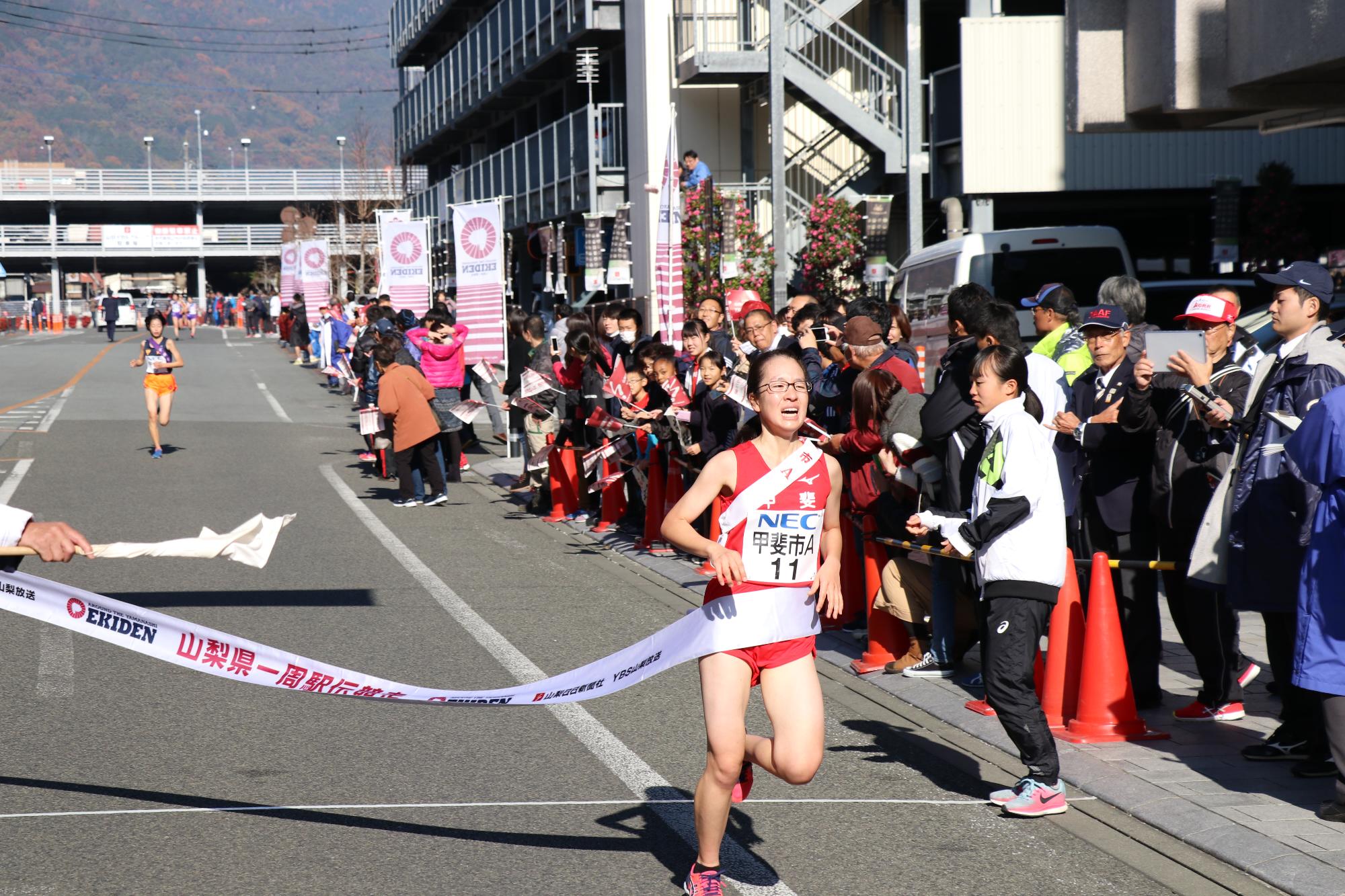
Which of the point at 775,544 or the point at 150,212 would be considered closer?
the point at 775,544

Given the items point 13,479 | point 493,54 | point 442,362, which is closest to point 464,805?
point 442,362

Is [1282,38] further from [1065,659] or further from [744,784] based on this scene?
[744,784]

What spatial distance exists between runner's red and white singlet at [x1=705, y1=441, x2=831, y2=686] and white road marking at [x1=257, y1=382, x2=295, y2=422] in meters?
22.0

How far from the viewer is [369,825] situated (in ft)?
18.2

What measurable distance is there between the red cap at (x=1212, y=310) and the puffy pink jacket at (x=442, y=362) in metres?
12.2

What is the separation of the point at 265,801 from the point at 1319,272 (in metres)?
4.91

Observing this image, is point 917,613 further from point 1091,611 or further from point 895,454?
point 1091,611

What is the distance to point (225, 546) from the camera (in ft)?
16.4

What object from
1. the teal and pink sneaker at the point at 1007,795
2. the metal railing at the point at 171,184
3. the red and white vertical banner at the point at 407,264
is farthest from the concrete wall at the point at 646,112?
the metal railing at the point at 171,184

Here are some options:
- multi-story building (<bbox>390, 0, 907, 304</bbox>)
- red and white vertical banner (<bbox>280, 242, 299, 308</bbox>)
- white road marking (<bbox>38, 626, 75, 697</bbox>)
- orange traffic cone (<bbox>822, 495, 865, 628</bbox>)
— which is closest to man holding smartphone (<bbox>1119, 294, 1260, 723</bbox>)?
orange traffic cone (<bbox>822, 495, 865, 628</bbox>)

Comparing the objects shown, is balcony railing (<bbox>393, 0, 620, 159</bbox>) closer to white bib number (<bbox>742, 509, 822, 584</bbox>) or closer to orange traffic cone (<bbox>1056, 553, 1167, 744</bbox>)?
orange traffic cone (<bbox>1056, 553, 1167, 744</bbox>)

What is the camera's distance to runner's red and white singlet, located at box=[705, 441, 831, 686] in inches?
189

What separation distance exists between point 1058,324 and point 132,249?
92.0m

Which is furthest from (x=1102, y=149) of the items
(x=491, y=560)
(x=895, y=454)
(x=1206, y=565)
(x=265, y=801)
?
(x=265, y=801)
